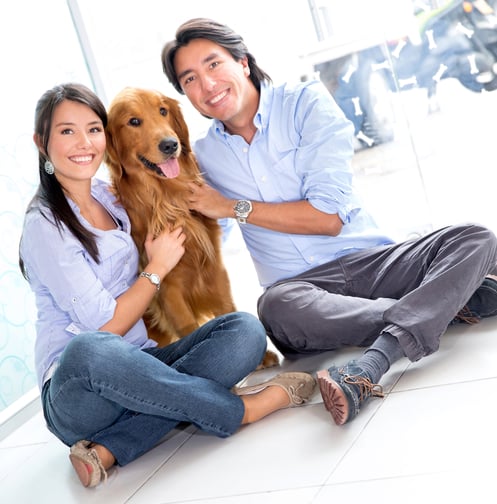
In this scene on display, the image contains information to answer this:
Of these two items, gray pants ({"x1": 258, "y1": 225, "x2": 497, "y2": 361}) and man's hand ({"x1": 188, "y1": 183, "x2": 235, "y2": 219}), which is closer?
gray pants ({"x1": 258, "y1": 225, "x2": 497, "y2": 361})

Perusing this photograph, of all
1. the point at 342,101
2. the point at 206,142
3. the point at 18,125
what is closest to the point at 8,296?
the point at 18,125

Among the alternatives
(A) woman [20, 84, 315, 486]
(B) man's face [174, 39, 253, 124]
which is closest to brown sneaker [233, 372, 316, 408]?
(A) woman [20, 84, 315, 486]

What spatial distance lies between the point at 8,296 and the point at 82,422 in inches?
43.1

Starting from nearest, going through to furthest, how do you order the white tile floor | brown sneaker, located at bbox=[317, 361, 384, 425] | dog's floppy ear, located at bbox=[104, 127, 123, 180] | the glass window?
the white tile floor
brown sneaker, located at bbox=[317, 361, 384, 425]
dog's floppy ear, located at bbox=[104, 127, 123, 180]
the glass window

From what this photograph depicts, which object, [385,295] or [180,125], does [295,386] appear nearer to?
[385,295]

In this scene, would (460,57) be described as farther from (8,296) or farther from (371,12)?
(8,296)

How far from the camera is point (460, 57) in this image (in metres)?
3.54

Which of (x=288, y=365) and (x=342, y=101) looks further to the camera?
(x=342, y=101)

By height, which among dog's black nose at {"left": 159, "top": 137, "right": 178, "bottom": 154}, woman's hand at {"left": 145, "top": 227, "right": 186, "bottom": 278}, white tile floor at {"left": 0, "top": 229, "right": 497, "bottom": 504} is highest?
dog's black nose at {"left": 159, "top": 137, "right": 178, "bottom": 154}

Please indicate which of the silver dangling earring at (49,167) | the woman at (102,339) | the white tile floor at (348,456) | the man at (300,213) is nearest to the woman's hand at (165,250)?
the woman at (102,339)

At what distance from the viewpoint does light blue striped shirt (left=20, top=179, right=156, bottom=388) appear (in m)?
2.17

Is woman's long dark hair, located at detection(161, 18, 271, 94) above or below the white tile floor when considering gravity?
above

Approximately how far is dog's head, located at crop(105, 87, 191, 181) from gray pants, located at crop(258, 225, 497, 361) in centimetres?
53

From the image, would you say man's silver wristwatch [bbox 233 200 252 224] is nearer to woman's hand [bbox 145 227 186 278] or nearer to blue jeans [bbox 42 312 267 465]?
woman's hand [bbox 145 227 186 278]
